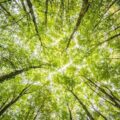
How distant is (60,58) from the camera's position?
55.5 feet

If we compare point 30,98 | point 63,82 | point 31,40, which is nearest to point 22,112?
point 30,98

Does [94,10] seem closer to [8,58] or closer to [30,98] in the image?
[8,58]

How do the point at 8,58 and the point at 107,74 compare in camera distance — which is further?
the point at 107,74

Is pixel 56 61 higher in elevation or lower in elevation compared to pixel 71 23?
lower

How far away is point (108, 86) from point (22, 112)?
712 centimetres

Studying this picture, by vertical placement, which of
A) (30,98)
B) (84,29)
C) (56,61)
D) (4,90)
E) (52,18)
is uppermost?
(52,18)

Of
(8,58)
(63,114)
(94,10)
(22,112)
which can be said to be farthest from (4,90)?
(94,10)

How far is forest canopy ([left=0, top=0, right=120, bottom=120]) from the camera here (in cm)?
1034

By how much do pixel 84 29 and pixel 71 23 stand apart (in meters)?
0.98

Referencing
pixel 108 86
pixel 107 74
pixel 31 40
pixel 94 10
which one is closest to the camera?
pixel 94 10

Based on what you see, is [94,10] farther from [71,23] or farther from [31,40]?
[31,40]

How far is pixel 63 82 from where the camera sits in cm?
1628

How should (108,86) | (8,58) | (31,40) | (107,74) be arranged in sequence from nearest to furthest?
(8,58), (107,74), (108,86), (31,40)

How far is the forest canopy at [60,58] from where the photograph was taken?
10.3m
